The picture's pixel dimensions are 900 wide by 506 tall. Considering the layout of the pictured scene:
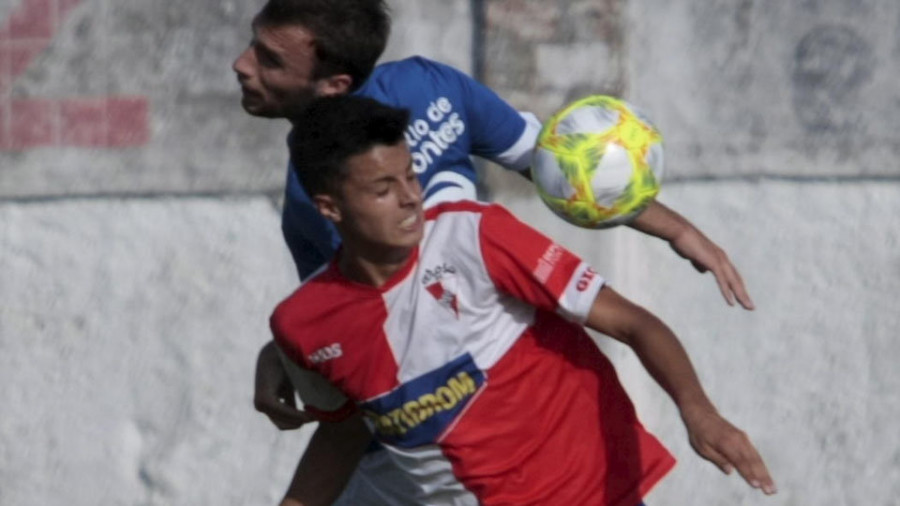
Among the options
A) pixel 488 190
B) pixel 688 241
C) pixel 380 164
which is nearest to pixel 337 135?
pixel 380 164

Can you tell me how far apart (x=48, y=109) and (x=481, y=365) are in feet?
10.2

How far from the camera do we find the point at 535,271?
3.80m

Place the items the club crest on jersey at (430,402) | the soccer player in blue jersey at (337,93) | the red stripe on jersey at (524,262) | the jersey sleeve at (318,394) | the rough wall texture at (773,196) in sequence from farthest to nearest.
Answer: the rough wall texture at (773,196) < the soccer player in blue jersey at (337,93) < the jersey sleeve at (318,394) < the club crest on jersey at (430,402) < the red stripe on jersey at (524,262)

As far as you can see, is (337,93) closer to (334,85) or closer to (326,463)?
(334,85)

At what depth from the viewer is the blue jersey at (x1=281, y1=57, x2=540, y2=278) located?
4.27 metres

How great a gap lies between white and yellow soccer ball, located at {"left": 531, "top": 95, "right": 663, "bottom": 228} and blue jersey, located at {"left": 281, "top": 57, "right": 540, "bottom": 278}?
0.84 feet

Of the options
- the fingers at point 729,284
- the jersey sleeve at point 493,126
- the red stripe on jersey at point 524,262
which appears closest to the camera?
the red stripe on jersey at point 524,262

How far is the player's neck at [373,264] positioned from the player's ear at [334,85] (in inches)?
19.0

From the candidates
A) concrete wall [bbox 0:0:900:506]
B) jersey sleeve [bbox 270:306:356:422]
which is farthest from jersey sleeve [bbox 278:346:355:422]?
concrete wall [bbox 0:0:900:506]

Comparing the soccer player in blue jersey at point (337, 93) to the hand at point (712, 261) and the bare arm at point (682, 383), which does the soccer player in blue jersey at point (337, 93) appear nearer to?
Result: the hand at point (712, 261)

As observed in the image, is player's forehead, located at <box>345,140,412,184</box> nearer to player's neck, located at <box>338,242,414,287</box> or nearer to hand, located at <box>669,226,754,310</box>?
player's neck, located at <box>338,242,414,287</box>

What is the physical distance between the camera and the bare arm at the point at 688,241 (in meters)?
4.16

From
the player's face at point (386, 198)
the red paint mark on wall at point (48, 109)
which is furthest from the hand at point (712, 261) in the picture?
the red paint mark on wall at point (48, 109)

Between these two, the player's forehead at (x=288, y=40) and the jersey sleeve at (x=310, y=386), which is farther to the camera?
the player's forehead at (x=288, y=40)
